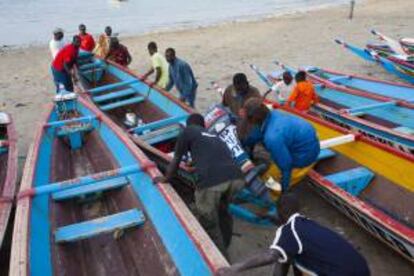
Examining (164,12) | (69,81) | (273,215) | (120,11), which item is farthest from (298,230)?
(120,11)

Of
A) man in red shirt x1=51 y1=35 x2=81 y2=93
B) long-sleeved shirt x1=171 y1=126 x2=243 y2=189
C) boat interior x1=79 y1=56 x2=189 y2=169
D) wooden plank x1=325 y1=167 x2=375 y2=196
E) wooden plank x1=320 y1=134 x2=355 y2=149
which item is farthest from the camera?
man in red shirt x1=51 y1=35 x2=81 y2=93

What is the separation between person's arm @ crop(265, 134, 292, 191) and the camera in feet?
16.0

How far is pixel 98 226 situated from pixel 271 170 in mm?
2256

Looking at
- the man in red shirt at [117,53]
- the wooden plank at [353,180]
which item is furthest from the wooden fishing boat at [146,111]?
the wooden plank at [353,180]

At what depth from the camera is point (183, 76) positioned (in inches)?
328

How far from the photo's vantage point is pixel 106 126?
6867mm

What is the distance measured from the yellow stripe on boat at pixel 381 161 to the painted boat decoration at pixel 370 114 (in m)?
0.83

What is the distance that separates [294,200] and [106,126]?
13.3 ft

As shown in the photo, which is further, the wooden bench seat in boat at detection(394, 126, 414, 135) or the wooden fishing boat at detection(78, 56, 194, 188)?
the wooden bench seat in boat at detection(394, 126, 414, 135)

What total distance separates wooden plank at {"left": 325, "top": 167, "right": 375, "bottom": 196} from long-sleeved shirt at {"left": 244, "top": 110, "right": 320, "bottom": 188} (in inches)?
22.4

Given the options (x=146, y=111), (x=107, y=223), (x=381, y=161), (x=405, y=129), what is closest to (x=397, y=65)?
(x=405, y=129)

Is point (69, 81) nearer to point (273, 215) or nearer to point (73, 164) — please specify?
point (73, 164)

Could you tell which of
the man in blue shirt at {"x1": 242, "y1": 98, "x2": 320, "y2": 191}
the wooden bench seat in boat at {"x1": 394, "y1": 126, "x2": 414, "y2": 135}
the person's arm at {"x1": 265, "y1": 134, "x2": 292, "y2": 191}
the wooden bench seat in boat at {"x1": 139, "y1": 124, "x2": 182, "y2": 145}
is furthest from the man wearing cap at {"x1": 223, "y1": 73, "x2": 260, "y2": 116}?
the wooden bench seat in boat at {"x1": 394, "y1": 126, "x2": 414, "y2": 135}

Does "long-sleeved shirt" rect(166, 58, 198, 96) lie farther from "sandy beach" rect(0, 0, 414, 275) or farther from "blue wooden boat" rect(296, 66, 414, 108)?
"blue wooden boat" rect(296, 66, 414, 108)
